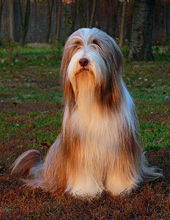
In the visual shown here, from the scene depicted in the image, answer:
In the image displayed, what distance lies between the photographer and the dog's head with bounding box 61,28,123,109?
125 inches

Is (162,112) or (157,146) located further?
(162,112)

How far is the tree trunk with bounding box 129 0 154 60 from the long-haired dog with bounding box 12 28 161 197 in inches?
426

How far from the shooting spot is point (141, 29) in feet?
46.0

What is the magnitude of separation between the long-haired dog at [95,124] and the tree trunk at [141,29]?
10.8 meters

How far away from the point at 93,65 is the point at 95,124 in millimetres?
553

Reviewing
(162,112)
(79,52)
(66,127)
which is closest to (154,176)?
(66,127)

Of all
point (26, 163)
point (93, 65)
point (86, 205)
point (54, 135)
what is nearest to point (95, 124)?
point (93, 65)

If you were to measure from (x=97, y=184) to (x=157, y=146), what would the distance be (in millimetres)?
1673

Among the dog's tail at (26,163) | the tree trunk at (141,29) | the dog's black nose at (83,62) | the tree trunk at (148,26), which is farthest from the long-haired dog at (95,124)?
the tree trunk at (148,26)

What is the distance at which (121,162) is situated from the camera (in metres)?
3.55

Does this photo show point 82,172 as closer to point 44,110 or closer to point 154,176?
point 154,176

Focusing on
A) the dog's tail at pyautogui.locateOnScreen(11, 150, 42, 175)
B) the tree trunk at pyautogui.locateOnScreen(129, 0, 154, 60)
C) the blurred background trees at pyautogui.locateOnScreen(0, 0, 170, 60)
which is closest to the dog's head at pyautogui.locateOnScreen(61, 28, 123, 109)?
the dog's tail at pyautogui.locateOnScreen(11, 150, 42, 175)

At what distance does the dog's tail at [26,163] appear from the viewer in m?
4.28

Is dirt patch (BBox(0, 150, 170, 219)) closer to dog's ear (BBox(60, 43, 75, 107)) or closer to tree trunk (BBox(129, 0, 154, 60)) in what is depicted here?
dog's ear (BBox(60, 43, 75, 107))
